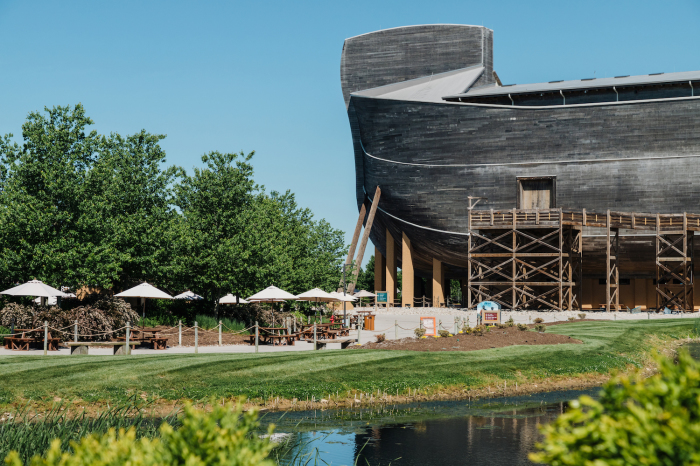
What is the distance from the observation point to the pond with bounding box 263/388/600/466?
37.4 feet

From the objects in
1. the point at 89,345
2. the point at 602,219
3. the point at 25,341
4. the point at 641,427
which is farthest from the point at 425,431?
the point at 602,219

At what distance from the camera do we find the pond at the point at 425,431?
37.4 ft

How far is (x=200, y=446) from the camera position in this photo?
157 inches

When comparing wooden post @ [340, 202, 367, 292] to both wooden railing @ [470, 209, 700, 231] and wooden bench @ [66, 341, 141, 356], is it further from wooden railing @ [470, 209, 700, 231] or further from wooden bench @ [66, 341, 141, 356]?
wooden bench @ [66, 341, 141, 356]

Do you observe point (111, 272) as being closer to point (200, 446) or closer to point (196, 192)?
point (196, 192)

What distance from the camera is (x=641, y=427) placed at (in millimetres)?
3439

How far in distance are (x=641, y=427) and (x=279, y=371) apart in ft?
47.8

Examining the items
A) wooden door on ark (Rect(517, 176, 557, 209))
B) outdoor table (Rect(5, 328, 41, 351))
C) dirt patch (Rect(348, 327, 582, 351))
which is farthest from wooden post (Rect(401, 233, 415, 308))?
outdoor table (Rect(5, 328, 41, 351))

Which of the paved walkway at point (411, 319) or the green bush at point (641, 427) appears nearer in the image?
the green bush at point (641, 427)

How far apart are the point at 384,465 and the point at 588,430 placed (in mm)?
7850

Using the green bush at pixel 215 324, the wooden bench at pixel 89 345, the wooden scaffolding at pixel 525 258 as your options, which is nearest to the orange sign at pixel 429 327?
the green bush at pixel 215 324

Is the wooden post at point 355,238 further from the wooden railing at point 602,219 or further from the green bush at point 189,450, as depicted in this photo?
the green bush at point 189,450

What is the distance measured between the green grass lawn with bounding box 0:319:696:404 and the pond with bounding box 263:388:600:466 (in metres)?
1.28

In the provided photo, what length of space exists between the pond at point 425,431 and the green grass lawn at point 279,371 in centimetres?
128
